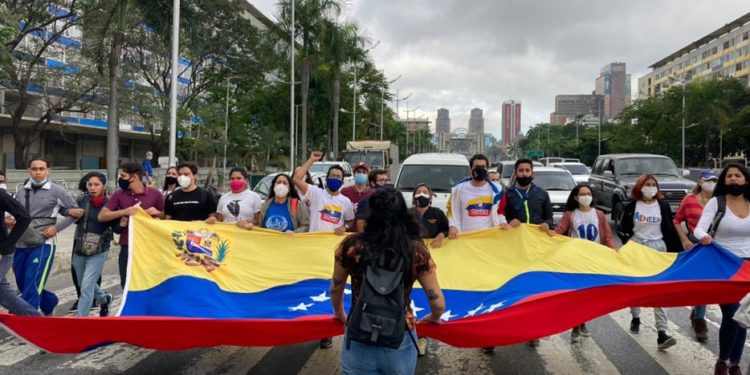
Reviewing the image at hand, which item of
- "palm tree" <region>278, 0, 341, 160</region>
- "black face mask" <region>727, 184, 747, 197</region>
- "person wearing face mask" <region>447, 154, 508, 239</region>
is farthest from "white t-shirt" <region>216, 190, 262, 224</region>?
"palm tree" <region>278, 0, 341, 160</region>

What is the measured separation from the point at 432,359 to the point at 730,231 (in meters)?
2.88

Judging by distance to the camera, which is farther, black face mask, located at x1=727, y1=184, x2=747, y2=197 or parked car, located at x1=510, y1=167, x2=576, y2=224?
parked car, located at x1=510, y1=167, x2=576, y2=224

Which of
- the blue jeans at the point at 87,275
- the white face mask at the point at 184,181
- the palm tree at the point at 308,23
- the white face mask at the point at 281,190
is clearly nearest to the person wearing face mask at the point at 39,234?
the blue jeans at the point at 87,275

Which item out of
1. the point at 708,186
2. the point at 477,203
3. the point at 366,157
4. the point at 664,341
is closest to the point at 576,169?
the point at 366,157

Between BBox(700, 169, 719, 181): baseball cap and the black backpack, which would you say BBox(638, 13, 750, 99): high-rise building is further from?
the black backpack

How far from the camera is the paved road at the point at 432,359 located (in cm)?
553

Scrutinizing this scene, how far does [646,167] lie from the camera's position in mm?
16656

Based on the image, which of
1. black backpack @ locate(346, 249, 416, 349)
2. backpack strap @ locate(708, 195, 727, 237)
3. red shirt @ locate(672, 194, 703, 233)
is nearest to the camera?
black backpack @ locate(346, 249, 416, 349)

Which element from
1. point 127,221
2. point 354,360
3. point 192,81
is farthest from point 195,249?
point 192,81

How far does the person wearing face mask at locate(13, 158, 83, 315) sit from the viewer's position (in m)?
6.36

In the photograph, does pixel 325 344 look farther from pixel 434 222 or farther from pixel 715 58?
pixel 715 58

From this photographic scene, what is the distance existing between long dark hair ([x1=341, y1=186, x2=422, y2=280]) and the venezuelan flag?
3.45ft

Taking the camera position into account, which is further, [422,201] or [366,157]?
[366,157]

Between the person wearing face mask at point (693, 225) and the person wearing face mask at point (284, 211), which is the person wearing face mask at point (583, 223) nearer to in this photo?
the person wearing face mask at point (693, 225)
